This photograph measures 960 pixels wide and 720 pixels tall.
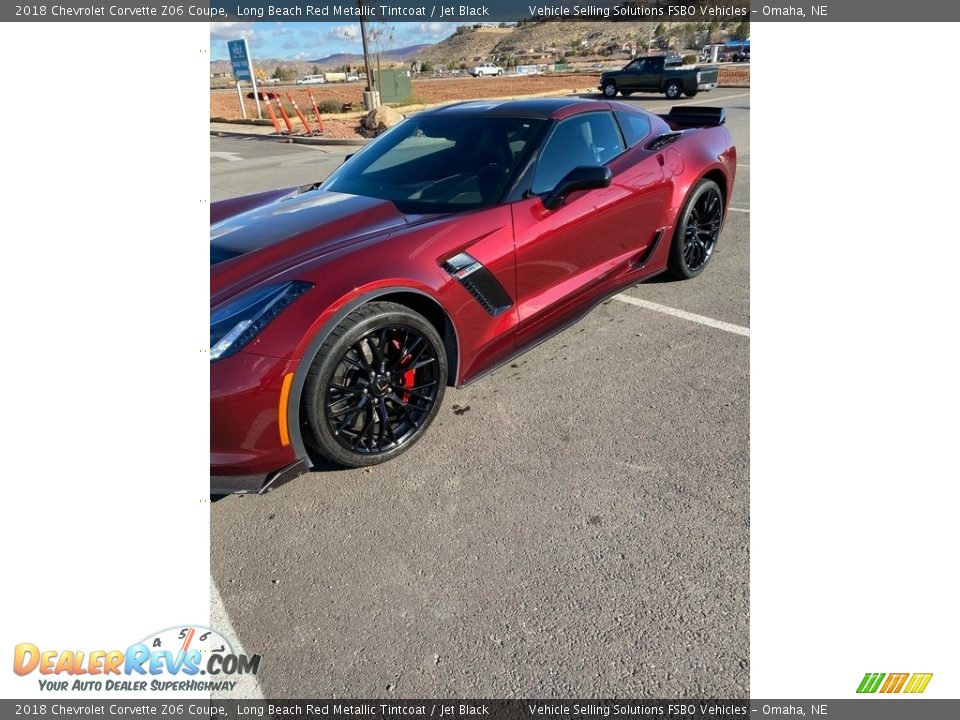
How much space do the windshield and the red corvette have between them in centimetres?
1

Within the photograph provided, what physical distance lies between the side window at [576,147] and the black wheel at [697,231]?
75cm

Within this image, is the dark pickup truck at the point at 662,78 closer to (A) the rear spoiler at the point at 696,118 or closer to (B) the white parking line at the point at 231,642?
(A) the rear spoiler at the point at 696,118

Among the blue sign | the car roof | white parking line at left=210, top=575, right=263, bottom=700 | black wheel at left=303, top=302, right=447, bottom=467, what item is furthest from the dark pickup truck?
white parking line at left=210, top=575, right=263, bottom=700

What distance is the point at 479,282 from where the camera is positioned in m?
2.79

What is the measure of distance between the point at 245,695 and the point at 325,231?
1.93 meters

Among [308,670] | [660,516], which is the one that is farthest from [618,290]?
[308,670]

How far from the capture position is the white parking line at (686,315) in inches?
147

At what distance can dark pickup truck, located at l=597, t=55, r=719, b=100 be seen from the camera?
2183 centimetres

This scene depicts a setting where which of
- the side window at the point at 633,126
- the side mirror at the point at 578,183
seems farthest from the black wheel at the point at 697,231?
the side mirror at the point at 578,183

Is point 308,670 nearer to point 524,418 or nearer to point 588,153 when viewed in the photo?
point 524,418

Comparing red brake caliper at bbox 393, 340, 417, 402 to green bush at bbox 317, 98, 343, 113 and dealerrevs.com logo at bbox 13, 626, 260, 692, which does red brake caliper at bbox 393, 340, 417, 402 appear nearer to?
dealerrevs.com logo at bbox 13, 626, 260, 692

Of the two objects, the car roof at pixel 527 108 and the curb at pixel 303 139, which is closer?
the car roof at pixel 527 108
